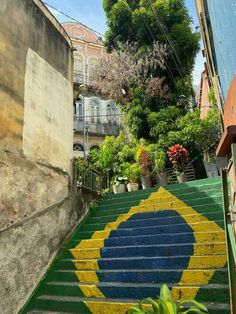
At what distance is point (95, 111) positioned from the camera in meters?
26.1

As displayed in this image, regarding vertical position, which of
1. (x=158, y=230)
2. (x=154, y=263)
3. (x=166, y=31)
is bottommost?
(x=154, y=263)

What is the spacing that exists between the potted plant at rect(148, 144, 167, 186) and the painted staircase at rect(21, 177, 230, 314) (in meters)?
2.85

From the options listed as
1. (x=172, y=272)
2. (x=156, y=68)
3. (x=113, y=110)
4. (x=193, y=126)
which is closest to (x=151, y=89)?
(x=156, y=68)

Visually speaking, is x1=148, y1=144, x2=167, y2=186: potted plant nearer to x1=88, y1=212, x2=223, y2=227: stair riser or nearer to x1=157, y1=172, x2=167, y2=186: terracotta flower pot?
x1=157, y1=172, x2=167, y2=186: terracotta flower pot

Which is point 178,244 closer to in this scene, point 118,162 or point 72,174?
point 72,174

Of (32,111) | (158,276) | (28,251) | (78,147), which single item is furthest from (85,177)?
(78,147)

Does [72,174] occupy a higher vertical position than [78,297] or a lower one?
higher

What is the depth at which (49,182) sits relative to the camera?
5.81 metres

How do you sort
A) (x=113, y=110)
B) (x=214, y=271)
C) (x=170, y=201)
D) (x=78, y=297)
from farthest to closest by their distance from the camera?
(x=113, y=110), (x=170, y=201), (x=78, y=297), (x=214, y=271)

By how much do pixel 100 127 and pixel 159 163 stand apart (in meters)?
16.5

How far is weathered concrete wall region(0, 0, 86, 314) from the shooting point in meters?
4.63

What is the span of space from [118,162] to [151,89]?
3.53 meters

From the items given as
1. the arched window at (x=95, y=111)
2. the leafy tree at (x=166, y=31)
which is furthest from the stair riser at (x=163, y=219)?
the arched window at (x=95, y=111)

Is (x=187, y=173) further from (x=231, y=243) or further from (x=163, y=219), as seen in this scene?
(x=231, y=243)
